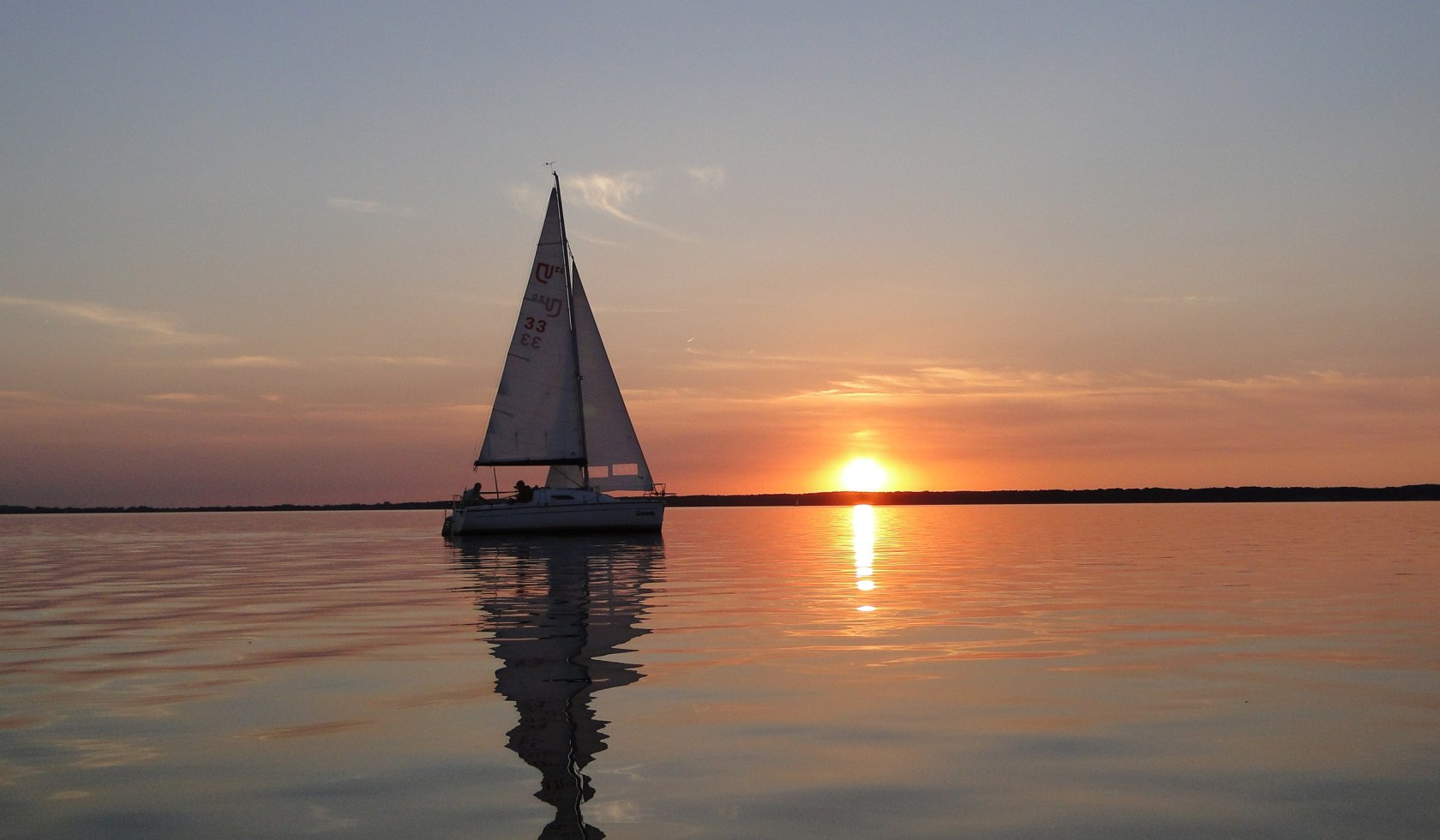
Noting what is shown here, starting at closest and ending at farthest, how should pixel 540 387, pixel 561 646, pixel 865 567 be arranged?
pixel 561 646, pixel 865 567, pixel 540 387

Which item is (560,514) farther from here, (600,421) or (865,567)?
(865,567)

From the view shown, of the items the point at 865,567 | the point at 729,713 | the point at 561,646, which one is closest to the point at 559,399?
the point at 865,567

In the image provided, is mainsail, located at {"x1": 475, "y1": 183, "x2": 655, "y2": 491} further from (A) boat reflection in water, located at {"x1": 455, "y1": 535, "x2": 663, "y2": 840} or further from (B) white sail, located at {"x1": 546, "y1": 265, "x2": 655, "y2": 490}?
(A) boat reflection in water, located at {"x1": 455, "y1": 535, "x2": 663, "y2": 840}

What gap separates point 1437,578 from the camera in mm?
31641

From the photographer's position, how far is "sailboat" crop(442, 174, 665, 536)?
63031 millimetres

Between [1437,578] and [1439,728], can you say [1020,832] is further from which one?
[1437,578]

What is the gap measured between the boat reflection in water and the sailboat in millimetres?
16637

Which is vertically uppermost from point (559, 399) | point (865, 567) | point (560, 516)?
point (559, 399)

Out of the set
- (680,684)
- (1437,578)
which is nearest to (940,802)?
(680,684)

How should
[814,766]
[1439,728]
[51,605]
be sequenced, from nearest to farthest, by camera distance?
[814,766]
[1439,728]
[51,605]

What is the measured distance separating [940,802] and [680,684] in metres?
6.08

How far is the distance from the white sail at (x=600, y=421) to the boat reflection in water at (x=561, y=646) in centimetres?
1646

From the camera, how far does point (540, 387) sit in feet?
207

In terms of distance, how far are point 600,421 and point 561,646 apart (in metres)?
45.1
